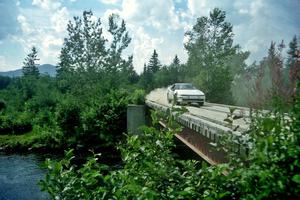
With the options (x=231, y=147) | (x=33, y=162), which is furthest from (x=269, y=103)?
(x=33, y=162)

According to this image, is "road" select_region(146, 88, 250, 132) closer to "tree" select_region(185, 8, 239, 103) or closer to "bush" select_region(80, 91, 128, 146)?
"bush" select_region(80, 91, 128, 146)

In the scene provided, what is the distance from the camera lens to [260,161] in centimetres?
282

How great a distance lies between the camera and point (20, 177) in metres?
23.8

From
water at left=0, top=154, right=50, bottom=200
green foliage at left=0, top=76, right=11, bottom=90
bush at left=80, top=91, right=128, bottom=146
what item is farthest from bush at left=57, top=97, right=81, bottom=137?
green foliage at left=0, top=76, right=11, bottom=90

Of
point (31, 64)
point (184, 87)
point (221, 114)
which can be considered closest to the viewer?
point (221, 114)

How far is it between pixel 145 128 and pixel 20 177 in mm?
21501

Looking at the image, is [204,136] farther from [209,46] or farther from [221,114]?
[209,46]

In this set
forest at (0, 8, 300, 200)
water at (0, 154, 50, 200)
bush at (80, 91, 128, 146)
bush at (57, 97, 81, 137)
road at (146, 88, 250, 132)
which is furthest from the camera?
bush at (57, 97, 81, 137)

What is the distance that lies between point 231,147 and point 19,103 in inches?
2323

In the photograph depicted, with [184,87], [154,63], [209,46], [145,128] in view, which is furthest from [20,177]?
[154,63]

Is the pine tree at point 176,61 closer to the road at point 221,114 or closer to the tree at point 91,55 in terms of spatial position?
the tree at point 91,55

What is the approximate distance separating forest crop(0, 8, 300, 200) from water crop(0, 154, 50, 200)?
320cm

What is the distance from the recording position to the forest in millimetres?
2949

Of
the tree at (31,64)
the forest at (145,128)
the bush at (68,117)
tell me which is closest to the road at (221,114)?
the forest at (145,128)
